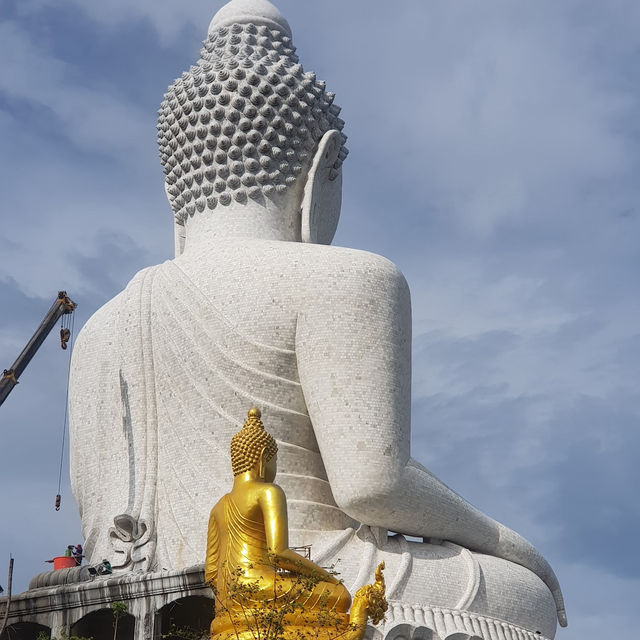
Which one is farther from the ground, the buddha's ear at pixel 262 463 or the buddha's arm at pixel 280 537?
the buddha's ear at pixel 262 463

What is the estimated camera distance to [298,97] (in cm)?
1544

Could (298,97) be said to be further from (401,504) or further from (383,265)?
(401,504)

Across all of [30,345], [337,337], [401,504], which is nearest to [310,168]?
[337,337]

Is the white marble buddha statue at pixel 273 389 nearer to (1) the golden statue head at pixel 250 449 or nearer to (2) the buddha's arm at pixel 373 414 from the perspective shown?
(2) the buddha's arm at pixel 373 414

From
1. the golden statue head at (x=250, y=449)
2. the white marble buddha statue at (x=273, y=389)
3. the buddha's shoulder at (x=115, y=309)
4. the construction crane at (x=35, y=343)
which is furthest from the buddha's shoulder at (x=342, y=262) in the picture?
the construction crane at (x=35, y=343)

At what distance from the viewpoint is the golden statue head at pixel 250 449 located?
12.4 m

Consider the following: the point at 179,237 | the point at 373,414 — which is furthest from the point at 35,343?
the point at 373,414

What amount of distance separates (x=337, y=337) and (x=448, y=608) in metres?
2.49

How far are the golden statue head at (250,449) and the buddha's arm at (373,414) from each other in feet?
3.99

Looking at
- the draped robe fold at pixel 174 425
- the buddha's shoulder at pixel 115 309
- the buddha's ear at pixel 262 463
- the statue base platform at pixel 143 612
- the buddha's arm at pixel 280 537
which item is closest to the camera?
the buddha's arm at pixel 280 537

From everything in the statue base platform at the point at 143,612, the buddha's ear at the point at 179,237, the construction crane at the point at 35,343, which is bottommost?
the statue base platform at the point at 143,612

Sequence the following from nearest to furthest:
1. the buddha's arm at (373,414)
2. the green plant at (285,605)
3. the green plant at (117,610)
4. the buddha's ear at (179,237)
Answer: the green plant at (285,605), the green plant at (117,610), the buddha's arm at (373,414), the buddha's ear at (179,237)

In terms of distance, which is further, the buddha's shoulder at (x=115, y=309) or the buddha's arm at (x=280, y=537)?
the buddha's shoulder at (x=115, y=309)

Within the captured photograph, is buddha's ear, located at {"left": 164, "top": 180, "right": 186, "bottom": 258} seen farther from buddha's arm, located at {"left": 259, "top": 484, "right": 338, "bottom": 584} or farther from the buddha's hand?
the buddha's hand
